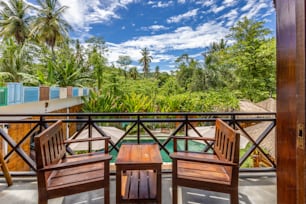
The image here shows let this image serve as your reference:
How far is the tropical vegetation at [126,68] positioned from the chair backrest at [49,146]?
255 inches

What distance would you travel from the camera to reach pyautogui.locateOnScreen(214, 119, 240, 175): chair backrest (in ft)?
5.48

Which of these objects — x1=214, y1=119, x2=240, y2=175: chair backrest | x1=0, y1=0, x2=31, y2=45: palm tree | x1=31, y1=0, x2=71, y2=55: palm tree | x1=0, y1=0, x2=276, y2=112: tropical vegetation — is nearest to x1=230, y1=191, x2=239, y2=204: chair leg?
x1=214, y1=119, x2=240, y2=175: chair backrest

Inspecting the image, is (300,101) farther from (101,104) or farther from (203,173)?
(101,104)

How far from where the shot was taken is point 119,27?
16.6 meters

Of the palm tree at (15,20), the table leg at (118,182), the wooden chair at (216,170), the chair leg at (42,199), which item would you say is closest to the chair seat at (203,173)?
the wooden chair at (216,170)

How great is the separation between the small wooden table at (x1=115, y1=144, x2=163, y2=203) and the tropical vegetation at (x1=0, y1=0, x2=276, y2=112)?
6649 mm

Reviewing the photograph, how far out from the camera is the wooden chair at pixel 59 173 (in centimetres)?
158

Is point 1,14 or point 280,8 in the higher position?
point 1,14

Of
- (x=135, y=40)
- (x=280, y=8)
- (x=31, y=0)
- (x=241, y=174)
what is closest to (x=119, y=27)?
(x=135, y=40)

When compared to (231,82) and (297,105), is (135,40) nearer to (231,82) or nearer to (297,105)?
(231,82)

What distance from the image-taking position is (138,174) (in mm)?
2270

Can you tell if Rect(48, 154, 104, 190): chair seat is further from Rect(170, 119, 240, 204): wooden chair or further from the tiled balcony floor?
Rect(170, 119, 240, 204): wooden chair

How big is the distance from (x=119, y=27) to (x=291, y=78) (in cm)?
1736

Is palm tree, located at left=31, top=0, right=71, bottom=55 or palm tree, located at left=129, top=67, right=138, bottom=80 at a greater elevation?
palm tree, located at left=31, top=0, right=71, bottom=55
